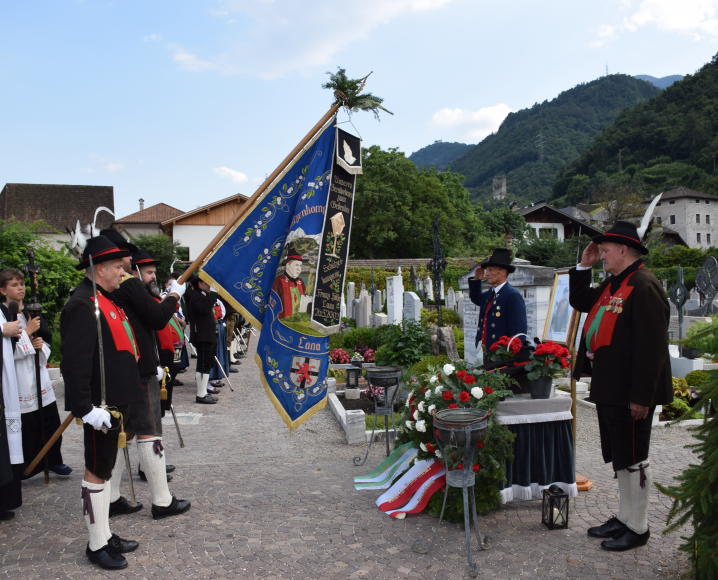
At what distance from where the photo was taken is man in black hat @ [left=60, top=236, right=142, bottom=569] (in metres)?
3.90

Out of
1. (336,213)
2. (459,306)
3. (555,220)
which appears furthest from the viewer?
(555,220)

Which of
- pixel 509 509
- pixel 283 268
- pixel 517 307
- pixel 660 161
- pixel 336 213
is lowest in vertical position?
pixel 509 509

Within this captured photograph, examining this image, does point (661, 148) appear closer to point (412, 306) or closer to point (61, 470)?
point (412, 306)

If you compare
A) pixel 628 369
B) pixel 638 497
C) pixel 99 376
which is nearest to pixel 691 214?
pixel 628 369

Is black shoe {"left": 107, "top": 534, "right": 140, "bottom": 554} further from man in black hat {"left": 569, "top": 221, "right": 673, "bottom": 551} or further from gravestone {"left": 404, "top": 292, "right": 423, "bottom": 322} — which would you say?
gravestone {"left": 404, "top": 292, "right": 423, "bottom": 322}

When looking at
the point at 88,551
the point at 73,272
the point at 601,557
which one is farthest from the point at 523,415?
the point at 73,272

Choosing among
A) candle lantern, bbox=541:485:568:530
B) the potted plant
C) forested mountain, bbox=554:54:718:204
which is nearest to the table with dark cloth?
the potted plant

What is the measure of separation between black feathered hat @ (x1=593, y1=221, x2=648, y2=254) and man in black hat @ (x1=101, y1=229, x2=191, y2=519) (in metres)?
3.41

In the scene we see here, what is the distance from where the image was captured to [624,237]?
4.27m

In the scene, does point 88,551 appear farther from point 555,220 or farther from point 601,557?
point 555,220

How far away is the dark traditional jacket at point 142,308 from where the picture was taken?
4.59 meters

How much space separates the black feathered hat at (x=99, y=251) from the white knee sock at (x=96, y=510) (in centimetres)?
160

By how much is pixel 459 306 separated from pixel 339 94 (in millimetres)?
16444

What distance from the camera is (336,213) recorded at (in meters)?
5.13
